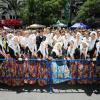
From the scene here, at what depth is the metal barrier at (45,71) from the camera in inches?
421

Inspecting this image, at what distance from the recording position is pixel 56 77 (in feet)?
35.6

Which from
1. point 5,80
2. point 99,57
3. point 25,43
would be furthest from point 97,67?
point 25,43

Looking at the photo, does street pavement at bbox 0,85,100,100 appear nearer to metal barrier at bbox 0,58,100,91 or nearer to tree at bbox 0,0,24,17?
metal barrier at bbox 0,58,100,91

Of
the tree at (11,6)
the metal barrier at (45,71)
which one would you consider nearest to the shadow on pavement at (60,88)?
the metal barrier at (45,71)

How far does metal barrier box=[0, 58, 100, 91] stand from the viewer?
10.7 meters

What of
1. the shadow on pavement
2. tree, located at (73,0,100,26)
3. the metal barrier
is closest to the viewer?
the shadow on pavement

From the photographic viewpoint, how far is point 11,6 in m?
65.4

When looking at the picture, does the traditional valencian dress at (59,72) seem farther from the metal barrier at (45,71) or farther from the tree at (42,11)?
the tree at (42,11)

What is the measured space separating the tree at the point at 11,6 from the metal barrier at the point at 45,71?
51536 mm

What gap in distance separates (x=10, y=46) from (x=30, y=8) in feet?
116

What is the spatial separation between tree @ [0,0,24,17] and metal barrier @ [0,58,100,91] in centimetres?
5154

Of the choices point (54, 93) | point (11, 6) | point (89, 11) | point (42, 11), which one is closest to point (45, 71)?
point (54, 93)

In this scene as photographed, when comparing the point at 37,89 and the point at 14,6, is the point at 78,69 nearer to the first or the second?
the point at 37,89

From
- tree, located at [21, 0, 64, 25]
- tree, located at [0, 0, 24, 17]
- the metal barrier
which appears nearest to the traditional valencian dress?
the metal barrier
